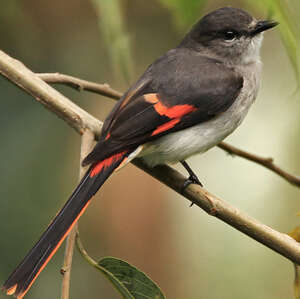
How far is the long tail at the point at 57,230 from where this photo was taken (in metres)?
1.85

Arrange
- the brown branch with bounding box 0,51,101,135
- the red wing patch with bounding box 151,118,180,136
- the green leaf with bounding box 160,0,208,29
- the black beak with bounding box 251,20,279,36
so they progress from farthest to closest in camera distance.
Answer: the black beak with bounding box 251,20,279,36, the red wing patch with bounding box 151,118,180,136, the brown branch with bounding box 0,51,101,135, the green leaf with bounding box 160,0,208,29

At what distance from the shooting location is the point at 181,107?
9.07 ft

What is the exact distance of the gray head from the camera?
3297 millimetres

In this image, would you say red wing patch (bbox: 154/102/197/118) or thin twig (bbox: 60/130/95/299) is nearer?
thin twig (bbox: 60/130/95/299)

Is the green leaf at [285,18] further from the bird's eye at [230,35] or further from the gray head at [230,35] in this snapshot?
the bird's eye at [230,35]

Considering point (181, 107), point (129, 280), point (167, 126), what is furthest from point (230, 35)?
point (129, 280)

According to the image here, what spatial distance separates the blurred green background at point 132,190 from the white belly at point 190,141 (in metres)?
0.63

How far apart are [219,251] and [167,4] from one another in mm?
2504

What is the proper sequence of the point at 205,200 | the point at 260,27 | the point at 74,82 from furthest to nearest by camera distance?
the point at 260,27 → the point at 74,82 → the point at 205,200

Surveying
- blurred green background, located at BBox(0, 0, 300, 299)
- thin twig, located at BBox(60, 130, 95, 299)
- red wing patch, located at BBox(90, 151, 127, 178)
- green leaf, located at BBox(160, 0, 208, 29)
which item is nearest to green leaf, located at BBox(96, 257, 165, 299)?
thin twig, located at BBox(60, 130, 95, 299)

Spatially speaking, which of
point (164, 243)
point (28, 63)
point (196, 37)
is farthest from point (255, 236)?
A: point (28, 63)

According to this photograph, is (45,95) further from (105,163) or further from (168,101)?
(168,101)

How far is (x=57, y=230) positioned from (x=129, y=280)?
1.28 ft

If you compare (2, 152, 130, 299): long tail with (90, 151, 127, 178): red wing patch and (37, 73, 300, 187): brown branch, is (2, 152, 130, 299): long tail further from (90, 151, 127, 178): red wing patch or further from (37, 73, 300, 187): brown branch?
(37, 73, 300, 187): brown branch
